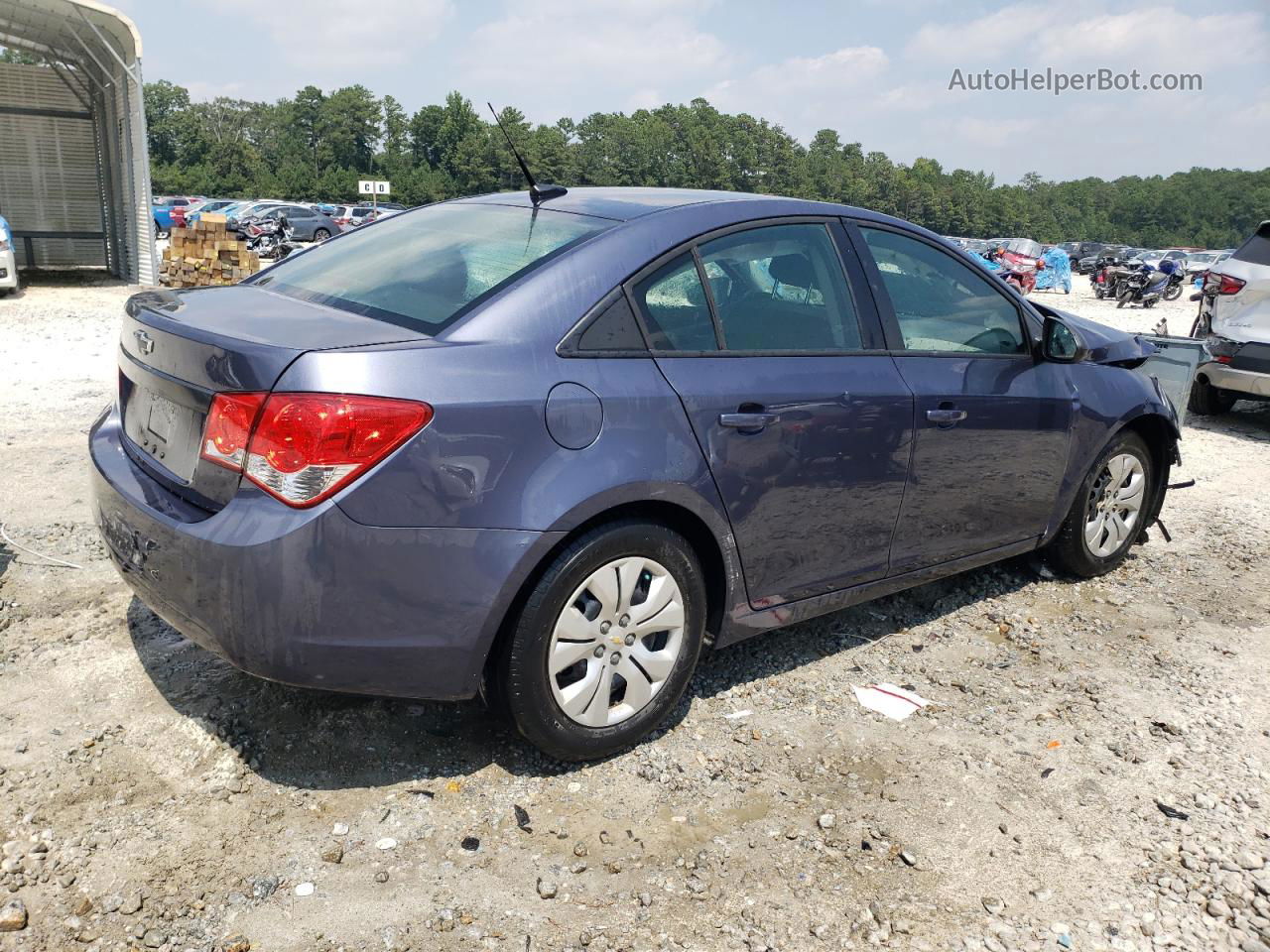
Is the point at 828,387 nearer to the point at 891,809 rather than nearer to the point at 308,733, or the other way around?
the point at 891,809

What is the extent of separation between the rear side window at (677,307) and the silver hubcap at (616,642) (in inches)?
26.1

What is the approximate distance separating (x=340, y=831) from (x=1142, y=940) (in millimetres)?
2031

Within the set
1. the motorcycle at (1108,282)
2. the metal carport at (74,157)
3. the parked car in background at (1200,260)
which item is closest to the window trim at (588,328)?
the metal carport at (74,157)

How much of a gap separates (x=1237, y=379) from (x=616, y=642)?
7.22 metres

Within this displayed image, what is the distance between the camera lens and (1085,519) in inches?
182

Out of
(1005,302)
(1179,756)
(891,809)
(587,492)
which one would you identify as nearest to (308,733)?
(587,492)

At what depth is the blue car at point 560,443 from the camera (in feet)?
8.16

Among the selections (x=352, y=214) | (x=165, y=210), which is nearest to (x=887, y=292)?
(x=165, y=210)

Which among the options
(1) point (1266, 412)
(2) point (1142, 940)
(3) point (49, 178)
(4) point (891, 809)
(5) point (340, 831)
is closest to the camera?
(2) point (1142, 940)

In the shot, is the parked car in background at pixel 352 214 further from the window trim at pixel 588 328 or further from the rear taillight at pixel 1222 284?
the window trim at pixel 588 328

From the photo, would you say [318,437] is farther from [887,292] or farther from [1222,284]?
[1222,284]

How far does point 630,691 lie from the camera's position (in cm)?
302

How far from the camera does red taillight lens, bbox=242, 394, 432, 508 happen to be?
2424 mm

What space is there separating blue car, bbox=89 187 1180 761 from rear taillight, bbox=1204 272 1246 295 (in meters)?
5.39
